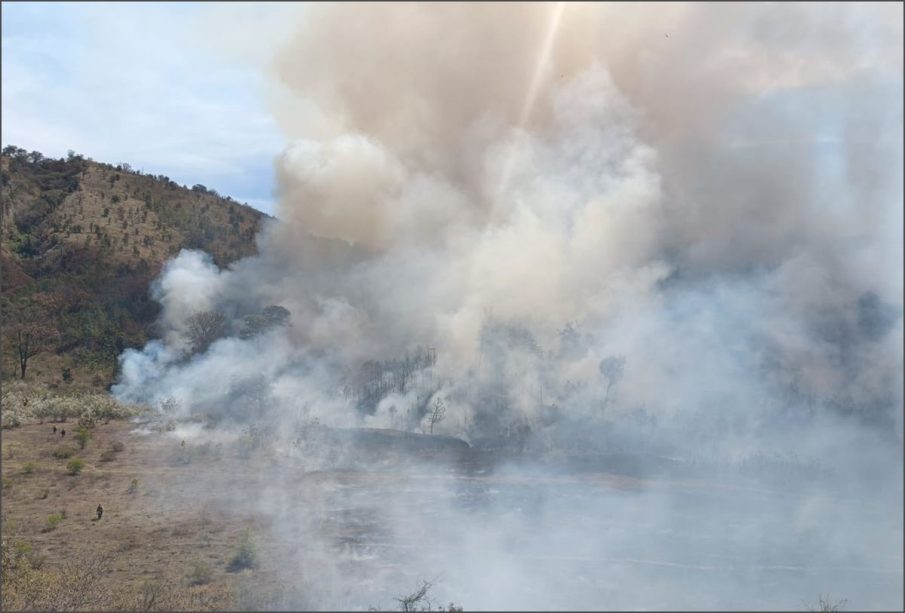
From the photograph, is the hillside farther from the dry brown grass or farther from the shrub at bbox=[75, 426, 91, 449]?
the dry brown grass

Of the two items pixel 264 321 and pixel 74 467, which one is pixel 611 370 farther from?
pixel 74 467

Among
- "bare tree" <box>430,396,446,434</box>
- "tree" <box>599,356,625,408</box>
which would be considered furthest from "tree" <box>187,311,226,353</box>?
"tree" <box>599,356,625,408</box>

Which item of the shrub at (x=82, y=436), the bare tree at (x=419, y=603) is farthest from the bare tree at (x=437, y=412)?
the bare tree at (x=419, y=603)

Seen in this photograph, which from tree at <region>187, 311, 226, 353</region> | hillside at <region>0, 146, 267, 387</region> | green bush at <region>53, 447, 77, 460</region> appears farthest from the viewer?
hillside at <region>0, 146, 267, 387</region>

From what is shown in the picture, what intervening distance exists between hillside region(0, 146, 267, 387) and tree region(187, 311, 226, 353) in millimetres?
4715

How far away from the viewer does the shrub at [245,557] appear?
19547 mm

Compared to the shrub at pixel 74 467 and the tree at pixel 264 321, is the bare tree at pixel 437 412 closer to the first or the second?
the tree at pixel 264 321

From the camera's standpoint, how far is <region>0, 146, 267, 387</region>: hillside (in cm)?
4334

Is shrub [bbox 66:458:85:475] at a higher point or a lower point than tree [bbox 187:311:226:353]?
lower

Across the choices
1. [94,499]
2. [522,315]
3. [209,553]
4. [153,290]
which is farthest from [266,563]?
[153,290]

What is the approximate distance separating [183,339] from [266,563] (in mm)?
27950

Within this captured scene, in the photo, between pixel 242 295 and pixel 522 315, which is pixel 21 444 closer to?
pixel 242 295

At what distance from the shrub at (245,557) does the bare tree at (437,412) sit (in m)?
15.1

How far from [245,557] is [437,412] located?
54.5ft
